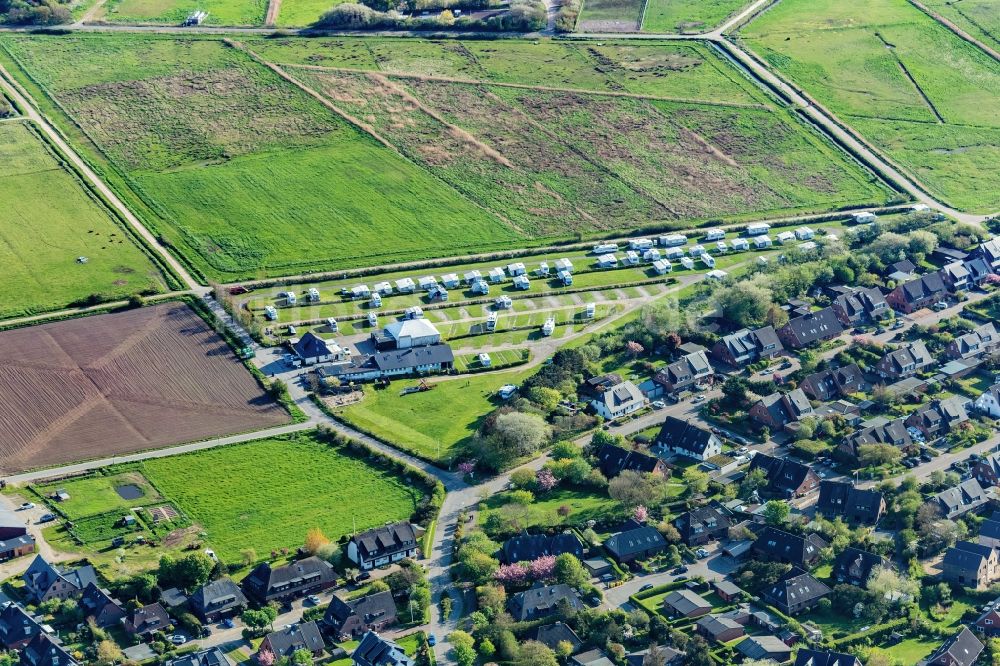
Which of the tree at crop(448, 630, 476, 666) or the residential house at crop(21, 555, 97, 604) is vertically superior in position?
the tree at crop(448, 630, 476, 666)

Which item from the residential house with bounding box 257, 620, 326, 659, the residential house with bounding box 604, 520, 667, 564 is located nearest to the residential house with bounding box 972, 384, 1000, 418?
the residential house with bounding box 604, 520, 667, 564

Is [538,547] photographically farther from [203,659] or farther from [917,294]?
[917,294]

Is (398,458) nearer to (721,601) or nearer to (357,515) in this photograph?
(357,515)

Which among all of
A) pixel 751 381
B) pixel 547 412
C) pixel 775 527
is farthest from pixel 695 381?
pixel 775 527

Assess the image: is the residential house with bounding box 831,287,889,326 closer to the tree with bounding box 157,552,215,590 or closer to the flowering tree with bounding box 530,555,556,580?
the flowering tree with bounding box 530,555,556,580

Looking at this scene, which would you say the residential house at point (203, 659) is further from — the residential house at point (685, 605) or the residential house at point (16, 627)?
the residential house at point (685, 605)

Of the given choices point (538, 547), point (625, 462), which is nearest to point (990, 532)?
point (625, 462)
